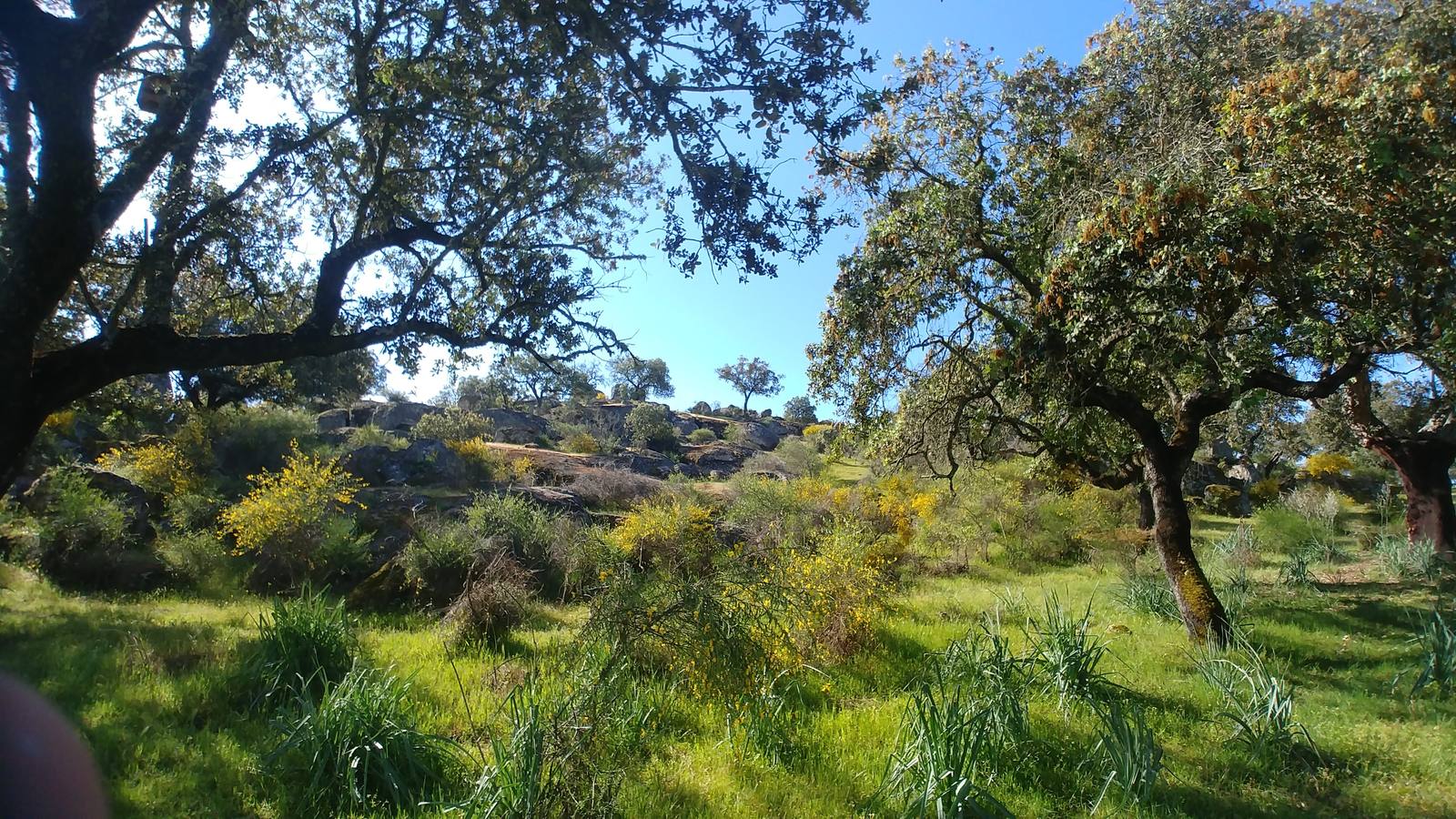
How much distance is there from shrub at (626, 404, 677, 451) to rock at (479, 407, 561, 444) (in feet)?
17.2

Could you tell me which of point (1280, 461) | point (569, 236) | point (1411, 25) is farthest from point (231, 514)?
point (1280, 461)

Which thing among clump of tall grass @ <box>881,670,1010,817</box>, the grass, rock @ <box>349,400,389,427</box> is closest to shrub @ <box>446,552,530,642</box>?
the grass

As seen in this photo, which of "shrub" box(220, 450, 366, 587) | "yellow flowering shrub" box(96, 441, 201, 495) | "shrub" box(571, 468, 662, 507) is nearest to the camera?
"shrub" box(220, 450, 366, 587)

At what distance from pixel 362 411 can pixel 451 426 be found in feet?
38.3

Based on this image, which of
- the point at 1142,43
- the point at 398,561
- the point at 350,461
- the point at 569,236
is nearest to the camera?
the point at 1142,43

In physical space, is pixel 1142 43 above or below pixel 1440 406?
above

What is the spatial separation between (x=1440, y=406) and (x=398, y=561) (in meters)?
20.1

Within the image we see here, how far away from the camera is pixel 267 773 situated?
4461 millimetres

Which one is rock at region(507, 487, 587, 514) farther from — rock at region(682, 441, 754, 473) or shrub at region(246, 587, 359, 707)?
rock at region(682, 441, 754, 473)

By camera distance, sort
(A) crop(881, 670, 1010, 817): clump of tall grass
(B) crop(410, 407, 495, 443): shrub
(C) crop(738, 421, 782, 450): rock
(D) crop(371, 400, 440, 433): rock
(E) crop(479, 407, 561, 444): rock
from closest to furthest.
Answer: (A) crop(881, 670, 1010, 817): clump of tall grass, (B) crop(410, 407, 495, 443): shrub, (D) crop(371, 400, 440, 433): rock, (E) crop(479, 407, 561, 444): rock, (C) crop(738, 421, 782, 450): rock

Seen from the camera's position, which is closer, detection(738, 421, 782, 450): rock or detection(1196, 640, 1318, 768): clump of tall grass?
detection(1196, 640, 1318, 768): clump of tall grass

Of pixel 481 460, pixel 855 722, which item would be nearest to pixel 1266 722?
pixel 855 722

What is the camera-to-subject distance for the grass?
4254 millimetres

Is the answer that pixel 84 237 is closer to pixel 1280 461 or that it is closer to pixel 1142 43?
pixel 1142 43
